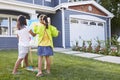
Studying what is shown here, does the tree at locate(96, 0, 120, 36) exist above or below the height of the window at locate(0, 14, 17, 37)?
above

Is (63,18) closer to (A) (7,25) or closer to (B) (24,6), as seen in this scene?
(B) (24,6)

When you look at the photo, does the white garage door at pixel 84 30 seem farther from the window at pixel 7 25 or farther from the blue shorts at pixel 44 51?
the blue shorts at pixel 44 51

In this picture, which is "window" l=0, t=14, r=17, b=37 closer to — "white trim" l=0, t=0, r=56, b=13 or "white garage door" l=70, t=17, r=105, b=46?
"white trim" l=0, t=0, r=56, b=13

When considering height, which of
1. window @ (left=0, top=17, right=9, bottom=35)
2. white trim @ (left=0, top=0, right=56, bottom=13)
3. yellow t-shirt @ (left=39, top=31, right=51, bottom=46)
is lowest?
yellow t-shirt @ (left=39, top=31, right=51, bottom=46)

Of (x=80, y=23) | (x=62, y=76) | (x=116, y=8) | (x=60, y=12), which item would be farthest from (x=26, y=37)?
(x=116, y=8)

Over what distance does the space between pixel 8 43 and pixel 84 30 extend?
23.0 ft

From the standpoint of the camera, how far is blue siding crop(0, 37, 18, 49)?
1730cm

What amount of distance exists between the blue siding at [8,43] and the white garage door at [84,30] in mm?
4712

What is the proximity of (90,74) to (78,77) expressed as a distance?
0.67 m

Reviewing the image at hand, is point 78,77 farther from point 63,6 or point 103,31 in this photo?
point 103,31

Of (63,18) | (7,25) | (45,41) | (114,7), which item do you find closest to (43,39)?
(45,41)

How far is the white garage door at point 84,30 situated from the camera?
20.2 meters

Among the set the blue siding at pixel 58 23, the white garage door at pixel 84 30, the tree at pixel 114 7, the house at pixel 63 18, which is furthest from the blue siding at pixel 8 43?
the tree at pixel 114 7

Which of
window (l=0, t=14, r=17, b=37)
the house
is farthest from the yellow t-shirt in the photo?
window (l=0, t=14, r=17, b=37)
